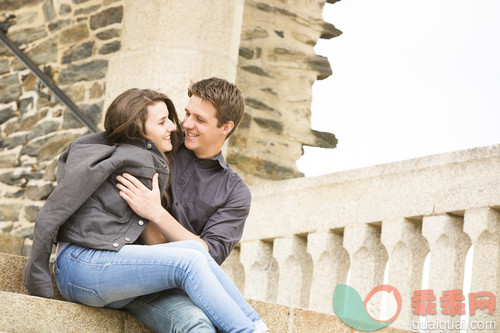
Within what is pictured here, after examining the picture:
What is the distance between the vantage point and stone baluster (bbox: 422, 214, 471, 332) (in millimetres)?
3800

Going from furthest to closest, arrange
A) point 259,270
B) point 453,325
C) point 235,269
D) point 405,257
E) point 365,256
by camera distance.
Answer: point 235,269 < point 259,270 < point 365,256 < point 405,257 < point 453,325

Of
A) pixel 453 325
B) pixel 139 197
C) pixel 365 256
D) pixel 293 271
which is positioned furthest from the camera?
pixel 293 271

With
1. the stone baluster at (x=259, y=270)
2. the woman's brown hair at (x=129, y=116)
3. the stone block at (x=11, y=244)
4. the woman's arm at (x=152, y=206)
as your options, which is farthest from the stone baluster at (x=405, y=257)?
the stone block at (x=11, y=244)

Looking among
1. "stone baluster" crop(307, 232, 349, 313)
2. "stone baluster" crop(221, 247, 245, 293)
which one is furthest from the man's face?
"stone baluster" crop(221, 247, 245, 293)

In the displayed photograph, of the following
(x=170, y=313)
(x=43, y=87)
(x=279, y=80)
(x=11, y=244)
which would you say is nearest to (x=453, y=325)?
(x=170, y=313)

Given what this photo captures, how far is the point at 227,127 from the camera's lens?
3.29 meters

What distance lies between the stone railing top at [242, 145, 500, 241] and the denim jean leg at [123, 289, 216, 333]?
1.56 meters

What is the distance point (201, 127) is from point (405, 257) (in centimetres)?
130

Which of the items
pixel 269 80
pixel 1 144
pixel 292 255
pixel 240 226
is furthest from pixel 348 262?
pixel 1 144

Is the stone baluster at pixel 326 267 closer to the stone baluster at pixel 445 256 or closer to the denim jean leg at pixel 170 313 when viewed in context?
the stone baluster at pixel 445 256

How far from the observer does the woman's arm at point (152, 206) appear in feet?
9.46

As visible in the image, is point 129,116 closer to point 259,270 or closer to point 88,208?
point 88,208

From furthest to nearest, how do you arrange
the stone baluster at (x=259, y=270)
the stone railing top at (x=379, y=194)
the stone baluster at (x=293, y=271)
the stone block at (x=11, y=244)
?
the stone block at (x=11, y=244), the stone baluster at (x=259, y=270), the stone baluster at (x=293, y=271), the stone railing top at (x=379, y=194)

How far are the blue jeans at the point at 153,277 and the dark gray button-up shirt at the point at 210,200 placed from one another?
262 millimetres
